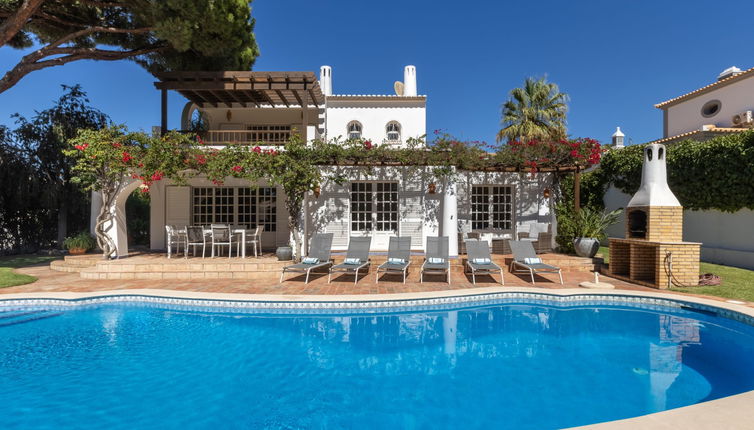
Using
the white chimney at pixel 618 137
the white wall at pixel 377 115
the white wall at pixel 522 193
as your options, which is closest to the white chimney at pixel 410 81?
the white wall at pixel 377 115

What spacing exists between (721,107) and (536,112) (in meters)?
9.07

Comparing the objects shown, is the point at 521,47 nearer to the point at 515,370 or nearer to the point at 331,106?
the point at 331,106

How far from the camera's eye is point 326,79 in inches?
717

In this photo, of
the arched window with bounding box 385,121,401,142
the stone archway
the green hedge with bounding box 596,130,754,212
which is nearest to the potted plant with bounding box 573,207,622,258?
the green hedge with bounding box 596,130,754,212

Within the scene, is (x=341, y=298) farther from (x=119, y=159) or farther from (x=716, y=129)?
(x=716, y=129)

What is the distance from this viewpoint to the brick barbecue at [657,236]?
7840mm

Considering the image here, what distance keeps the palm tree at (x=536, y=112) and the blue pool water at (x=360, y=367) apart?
12520 millimetres

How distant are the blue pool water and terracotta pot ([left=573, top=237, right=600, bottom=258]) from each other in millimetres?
3920

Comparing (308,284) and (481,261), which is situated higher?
(481,261)

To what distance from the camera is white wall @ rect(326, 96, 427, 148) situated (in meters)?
17.0

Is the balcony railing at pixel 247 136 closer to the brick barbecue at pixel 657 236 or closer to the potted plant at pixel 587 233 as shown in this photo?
the potted plant at pixel 587 233

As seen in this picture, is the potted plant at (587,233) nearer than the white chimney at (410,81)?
Yes

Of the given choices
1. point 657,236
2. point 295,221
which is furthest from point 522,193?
point 295,221

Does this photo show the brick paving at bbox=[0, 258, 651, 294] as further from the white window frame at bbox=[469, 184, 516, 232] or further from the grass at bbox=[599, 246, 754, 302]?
the white window frame at bbox=[469, 184, 516, 232]
